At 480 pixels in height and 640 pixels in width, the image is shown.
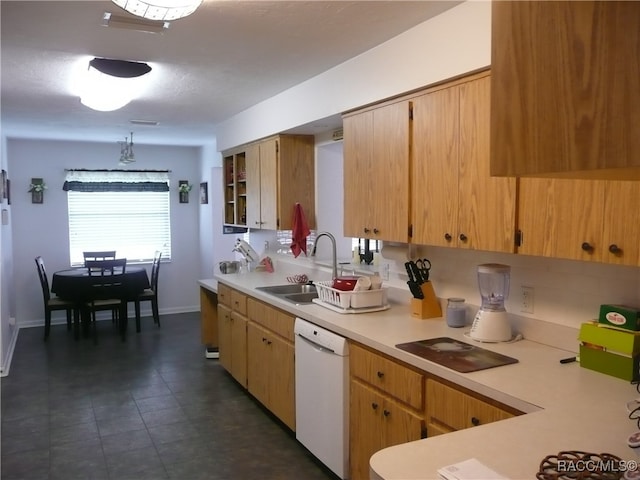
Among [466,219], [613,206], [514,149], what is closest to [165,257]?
[466,219]

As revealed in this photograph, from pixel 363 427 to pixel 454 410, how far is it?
27.4 inches

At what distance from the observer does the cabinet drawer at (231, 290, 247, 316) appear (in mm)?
4082

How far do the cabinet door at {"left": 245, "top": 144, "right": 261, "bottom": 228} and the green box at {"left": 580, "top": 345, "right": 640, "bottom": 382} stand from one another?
3221mm

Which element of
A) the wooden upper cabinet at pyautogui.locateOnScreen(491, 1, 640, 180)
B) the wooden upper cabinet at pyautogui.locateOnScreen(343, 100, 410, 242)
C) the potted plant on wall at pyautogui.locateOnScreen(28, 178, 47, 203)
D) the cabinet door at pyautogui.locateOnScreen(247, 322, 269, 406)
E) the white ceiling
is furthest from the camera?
the potted plant on wall at pyautogui.locateOnScreen(28, 178, 47, 203)

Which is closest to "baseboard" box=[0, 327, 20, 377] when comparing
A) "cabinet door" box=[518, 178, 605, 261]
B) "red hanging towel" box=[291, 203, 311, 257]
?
"red hanging towel" box=[291, 203, 311, 257]

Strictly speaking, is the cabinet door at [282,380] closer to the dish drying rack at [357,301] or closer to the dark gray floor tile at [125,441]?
the dish drying rack at [357,301]

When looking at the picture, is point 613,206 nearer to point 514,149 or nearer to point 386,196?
point 514,149

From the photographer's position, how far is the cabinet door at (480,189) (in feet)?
7.11

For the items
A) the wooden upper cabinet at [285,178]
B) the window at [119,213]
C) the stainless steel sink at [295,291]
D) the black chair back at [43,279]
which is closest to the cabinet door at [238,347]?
the stainless steel sink at [295,291]

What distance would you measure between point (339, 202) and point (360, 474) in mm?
2310

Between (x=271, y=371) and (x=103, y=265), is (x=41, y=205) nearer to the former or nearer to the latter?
(x=103, y=265)

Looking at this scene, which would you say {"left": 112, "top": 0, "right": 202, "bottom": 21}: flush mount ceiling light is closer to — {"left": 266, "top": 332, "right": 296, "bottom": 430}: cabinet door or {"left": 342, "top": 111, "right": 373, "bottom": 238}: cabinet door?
{"left": 342, "top": 111, "right": 373, "bottom": 238}: cabinet door

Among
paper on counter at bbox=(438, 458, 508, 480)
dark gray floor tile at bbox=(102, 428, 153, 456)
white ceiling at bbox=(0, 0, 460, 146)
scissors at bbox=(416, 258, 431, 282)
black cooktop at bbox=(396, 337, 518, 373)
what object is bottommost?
dark gray floor tile at bbox=(102, 428, 153, 456)

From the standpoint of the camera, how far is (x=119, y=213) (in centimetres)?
739
